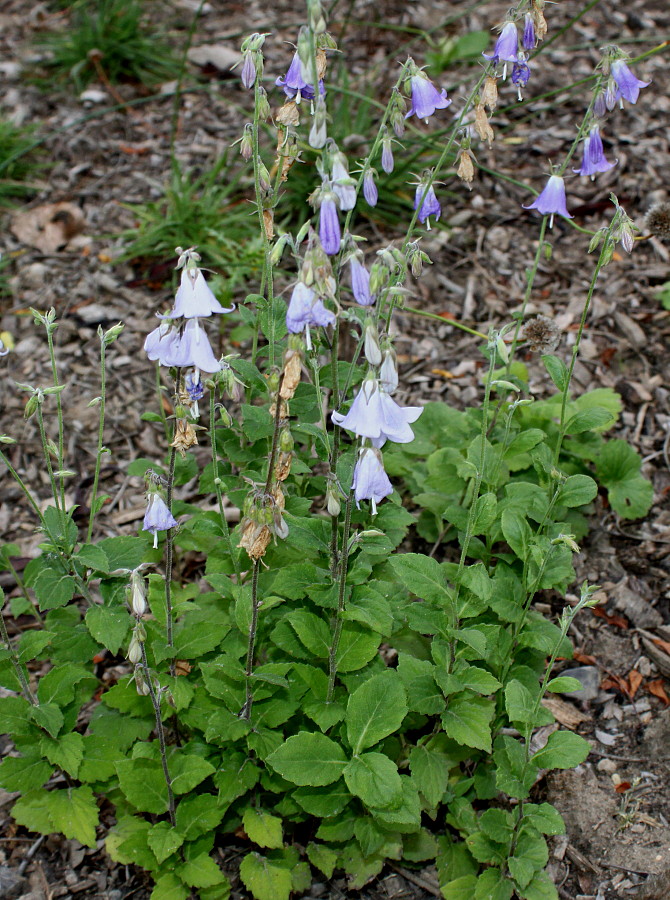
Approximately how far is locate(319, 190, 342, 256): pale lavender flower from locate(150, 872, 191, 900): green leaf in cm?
245

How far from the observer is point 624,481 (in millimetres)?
4355

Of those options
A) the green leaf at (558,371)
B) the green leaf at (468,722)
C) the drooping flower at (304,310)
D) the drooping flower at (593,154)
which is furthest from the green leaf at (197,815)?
the drooping flower at (593,154)

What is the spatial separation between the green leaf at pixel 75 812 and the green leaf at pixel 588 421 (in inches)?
99.6

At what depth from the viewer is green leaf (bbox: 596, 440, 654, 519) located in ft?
14.1

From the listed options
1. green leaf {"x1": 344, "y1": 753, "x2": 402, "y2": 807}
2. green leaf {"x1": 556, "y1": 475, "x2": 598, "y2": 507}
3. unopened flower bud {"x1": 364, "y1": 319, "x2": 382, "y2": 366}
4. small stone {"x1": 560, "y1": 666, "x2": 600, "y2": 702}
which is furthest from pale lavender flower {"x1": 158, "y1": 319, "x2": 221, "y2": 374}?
small stone {"x1": 560, "y1": 666, "x2": 600, "y2": 702}

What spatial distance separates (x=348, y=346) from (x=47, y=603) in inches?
99.1

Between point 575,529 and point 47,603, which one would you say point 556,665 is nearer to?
point 575,529

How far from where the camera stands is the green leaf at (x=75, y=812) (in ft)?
10.7

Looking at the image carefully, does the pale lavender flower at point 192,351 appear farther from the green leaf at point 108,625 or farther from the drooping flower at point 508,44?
the drooping flower at point 508,44

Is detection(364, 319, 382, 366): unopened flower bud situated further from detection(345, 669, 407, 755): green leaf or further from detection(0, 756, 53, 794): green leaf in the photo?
detection(0, 756, 53, 794): green leaf

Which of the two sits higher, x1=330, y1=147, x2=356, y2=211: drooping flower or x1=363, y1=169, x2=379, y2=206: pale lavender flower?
x1=330, y1=147, x2=356, y2=211: drooping flower

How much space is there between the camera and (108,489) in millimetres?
4957

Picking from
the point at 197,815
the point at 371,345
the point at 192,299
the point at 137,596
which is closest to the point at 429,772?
the point at 197,815

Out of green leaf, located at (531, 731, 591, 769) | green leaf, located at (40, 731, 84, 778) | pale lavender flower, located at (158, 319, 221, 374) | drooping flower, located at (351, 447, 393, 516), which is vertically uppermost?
pale lavender flower, located at (158, 319, 221, 374)
